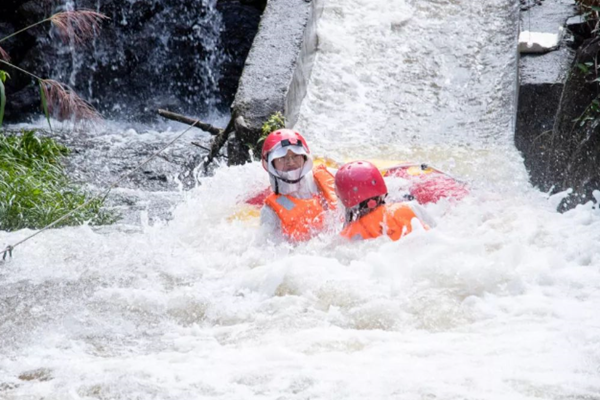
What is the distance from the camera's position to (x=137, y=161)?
356 inches

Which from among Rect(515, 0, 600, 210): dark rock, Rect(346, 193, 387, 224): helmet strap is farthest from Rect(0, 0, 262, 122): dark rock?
Rect(346, 193, 387, 224): helmet strap

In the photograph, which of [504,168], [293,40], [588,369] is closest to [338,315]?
[588,369]

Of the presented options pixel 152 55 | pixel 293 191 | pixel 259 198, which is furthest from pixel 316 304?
pixel 152 55

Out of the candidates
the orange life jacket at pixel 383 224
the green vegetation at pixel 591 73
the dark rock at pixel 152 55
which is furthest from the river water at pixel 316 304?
the dark rock at pixel 152 55

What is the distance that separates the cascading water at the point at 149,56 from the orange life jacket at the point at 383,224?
680 cm

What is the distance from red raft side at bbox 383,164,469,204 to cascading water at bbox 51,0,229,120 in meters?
Answer: 6.04

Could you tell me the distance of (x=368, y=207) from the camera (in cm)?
492

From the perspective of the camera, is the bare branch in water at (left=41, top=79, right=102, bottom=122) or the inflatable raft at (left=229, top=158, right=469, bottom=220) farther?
the inflatable raft at (left=229, top=158, right=469, bottom=220)

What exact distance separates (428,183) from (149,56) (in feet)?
22.4

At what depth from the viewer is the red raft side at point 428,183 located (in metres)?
5.44

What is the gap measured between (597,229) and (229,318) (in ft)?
6.99

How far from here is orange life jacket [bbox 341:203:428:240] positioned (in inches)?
190

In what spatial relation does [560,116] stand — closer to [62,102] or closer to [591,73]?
[591,73]

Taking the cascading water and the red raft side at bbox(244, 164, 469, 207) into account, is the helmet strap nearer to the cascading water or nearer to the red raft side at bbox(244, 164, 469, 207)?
the red raft side at bbox(244, 164, 469, 207)
